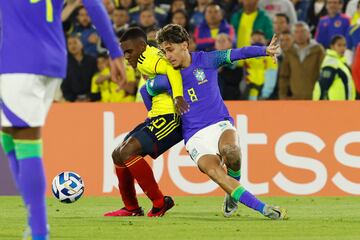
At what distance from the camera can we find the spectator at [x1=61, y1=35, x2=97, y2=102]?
674 inches

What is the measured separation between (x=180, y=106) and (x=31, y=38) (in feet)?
11.2

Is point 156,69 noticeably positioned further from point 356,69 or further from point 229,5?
point 229,5

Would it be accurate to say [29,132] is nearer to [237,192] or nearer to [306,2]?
[237,192]

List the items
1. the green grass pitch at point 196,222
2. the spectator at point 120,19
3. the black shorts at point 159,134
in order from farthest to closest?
1. the spectator at point 120,19
2. the black shorts at point 159,134
3. the green grass pitch at point 196,222

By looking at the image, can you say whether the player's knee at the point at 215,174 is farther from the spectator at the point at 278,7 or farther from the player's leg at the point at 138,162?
the spectator at the point at 278,7

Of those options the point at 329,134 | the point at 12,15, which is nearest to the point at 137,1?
the point at 329,134

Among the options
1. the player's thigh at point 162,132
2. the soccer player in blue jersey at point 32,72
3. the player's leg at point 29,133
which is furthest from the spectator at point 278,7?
the player's leg at point 29,133

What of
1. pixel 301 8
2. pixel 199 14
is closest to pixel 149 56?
pixel 199 14

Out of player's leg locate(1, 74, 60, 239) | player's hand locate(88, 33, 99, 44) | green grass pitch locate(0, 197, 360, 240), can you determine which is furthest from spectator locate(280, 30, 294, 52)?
player's leg locate(1, 74, 60, 239)

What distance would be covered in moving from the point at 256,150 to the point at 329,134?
986 mm

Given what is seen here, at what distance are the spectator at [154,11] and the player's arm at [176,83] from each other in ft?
23.5

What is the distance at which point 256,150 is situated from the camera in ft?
46.8

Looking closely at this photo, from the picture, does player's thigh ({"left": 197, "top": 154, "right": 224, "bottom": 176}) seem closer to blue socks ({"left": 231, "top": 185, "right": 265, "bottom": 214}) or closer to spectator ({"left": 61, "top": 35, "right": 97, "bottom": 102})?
blue socks ({"left": 231, "top": 185, "right": 265, "bottom": 214})

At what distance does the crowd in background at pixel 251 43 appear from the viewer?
1620cm
